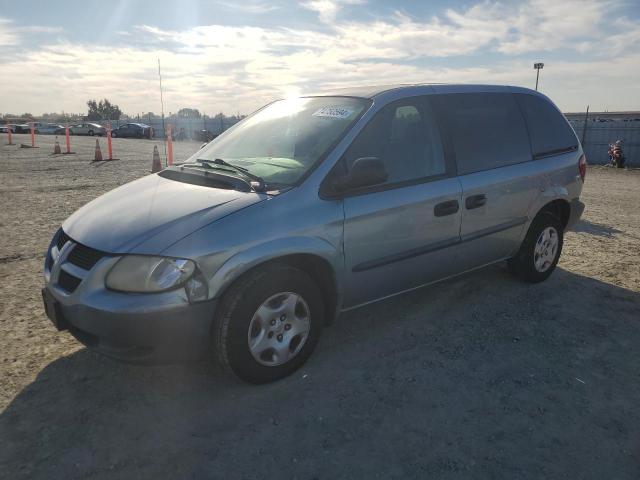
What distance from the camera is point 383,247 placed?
11.1ft

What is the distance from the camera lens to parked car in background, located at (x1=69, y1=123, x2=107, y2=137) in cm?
4429

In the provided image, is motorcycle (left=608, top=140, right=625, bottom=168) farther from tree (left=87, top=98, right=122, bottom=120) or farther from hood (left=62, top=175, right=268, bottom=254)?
tree (left=87, top=98, right=122, bottom=120)

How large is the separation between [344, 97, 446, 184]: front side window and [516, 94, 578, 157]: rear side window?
1.33 m

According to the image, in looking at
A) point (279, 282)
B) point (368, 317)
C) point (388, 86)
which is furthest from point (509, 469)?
point (388, 86)

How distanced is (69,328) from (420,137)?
264 centimetres

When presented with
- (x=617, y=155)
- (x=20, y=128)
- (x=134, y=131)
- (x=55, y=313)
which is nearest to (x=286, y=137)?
(x=55, y=313)

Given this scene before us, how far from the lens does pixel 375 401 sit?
2.91m

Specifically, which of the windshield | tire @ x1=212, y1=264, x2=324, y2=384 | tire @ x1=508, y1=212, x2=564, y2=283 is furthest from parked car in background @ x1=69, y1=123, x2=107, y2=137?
tire @ x1=212, y1=264, x2=324, y2=384

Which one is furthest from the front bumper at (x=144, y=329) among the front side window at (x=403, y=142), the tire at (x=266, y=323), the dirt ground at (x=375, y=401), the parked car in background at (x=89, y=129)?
the parked car in background at (x=89, y=129)

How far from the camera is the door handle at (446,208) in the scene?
364 cm

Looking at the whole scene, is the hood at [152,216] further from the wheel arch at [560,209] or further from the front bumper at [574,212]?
the front bumper at [574,212]

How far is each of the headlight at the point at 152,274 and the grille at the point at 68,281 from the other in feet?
0.91

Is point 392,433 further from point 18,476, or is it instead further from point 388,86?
point 388,86

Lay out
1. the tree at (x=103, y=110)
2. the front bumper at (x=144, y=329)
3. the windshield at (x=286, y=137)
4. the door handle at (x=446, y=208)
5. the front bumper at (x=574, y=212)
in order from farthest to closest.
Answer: the tree at (x=103, y=110) → the front bumper at (x=574, y=212) → the door handle at (x=446, y=208) → the windshield at (x=286, y=137) → the front bumper at (x=144, y=329)
